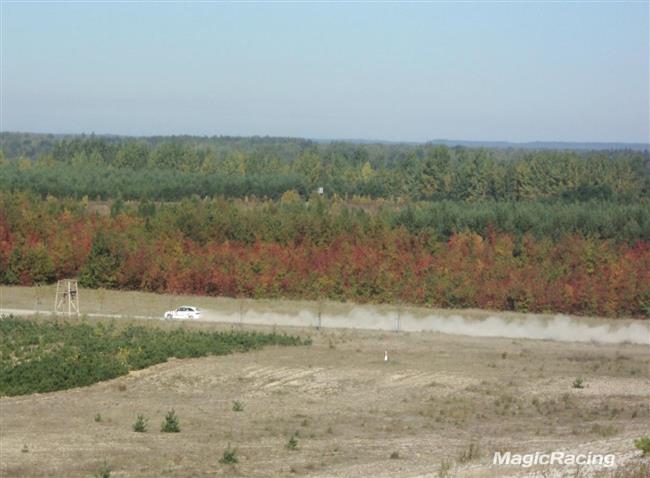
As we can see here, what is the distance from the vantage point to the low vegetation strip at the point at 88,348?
129ft

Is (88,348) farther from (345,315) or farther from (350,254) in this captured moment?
(350,254)

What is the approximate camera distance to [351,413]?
33844 millimetres

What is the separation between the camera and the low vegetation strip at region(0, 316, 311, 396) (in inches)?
1543

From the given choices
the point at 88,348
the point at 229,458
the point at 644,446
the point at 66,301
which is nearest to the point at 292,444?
the point at 229,458

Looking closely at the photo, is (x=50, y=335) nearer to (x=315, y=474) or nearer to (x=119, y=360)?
(x=119, y=360)

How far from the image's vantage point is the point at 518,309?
71938 mm

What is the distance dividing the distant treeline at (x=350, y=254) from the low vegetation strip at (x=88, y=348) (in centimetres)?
2219

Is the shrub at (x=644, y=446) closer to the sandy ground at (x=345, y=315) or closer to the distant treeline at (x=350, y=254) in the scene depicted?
the sandy ground at (x=345, y=315)

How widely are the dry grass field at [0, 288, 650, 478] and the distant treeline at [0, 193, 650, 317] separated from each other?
835 inches

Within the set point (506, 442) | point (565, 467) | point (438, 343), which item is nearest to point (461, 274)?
point (438, 343)

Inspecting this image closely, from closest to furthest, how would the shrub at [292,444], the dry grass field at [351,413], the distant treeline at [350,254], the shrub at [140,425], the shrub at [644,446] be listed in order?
the shrub at [644,446] < the dry grass field at [351,413] < the shrub at [292,444] < the shrub at [140,425] < the distant treeline at [350,254]

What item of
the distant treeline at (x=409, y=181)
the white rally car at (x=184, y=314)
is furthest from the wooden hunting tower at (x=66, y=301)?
the distant treeline at (x=409, y=181)

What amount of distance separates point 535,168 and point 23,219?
8569 cm

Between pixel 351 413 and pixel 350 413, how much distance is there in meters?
0.03
